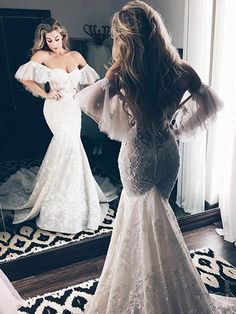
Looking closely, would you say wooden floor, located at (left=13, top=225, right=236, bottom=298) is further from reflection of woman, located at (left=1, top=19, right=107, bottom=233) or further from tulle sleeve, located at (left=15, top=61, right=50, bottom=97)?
tulle sleeve, located at (left=15, top=61, right=50, bottom=97)

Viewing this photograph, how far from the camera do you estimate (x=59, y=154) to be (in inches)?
82.9

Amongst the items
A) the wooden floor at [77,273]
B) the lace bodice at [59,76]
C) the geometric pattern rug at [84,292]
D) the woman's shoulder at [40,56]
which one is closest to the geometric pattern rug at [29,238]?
the wooden floor at [77,273]

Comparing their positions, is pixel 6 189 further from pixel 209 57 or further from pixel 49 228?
pixel 209 57

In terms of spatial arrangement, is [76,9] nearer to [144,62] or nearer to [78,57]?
[78,57]

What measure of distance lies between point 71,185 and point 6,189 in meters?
0.44

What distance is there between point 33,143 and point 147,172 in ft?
2.66

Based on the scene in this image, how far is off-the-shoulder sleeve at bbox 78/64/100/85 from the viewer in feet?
6.38

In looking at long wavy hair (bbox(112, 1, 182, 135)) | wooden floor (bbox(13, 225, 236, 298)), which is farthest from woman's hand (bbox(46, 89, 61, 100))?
wooden floor (bbox(13, 225, 236, 298))

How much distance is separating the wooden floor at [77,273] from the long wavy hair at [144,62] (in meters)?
1.21

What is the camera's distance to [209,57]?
7.84 ft

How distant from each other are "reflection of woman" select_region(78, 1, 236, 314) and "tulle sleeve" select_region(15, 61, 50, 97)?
53 cm

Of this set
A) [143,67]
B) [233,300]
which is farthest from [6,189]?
[233,300]

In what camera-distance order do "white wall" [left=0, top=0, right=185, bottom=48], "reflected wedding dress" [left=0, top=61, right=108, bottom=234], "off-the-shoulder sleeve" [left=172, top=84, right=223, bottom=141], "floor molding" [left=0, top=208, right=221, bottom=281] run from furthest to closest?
"floor molding" [left=0, top=208, right=221, bottom=281] → "reflected wedding dress" [left=0, top=61, right=108, bottom=234] → "white wall" [left=0, top=0, right=185, bottom=48] → "off-the-shoulder sleeve" [left=172, top=84, right=223, bottom=141]

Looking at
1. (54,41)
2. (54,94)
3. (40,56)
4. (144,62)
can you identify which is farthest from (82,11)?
(144,62)
